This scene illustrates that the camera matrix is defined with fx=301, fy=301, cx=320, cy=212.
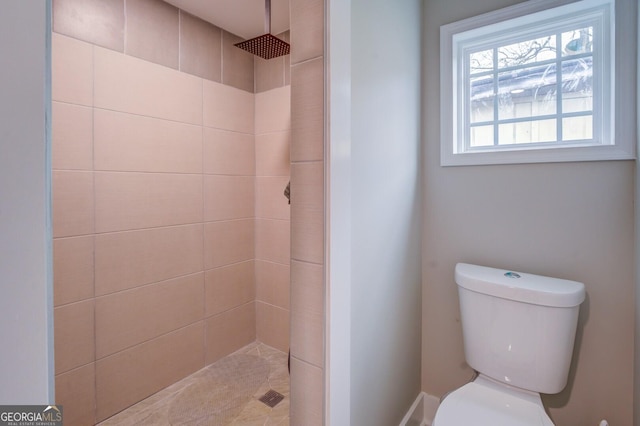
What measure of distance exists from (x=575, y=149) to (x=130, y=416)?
255 centimetres

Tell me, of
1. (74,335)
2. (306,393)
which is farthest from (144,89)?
(306,393)

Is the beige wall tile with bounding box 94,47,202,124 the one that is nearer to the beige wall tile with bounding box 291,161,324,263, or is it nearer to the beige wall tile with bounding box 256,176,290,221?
the beige wall tile with bounding box 256,176,290,221

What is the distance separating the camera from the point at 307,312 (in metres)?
0.96

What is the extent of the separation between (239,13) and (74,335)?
2010 mm

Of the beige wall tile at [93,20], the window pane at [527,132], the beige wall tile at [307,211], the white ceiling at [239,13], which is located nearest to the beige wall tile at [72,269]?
the beige wall tile at [93,20]

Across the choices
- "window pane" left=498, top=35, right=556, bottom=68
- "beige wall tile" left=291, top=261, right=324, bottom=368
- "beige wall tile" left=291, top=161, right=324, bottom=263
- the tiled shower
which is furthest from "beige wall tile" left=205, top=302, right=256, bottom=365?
"window pane" left=498, top=35, right=556, bottom=68

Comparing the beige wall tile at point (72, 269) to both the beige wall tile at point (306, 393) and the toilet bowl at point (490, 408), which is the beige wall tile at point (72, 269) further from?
the toilet bowl at point (490, 408)

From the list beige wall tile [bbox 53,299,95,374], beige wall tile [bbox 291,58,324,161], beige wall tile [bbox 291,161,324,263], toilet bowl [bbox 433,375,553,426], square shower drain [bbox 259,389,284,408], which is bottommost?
square shower drain [bbox 259,389,284,408]

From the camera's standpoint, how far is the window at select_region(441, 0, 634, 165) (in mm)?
1307

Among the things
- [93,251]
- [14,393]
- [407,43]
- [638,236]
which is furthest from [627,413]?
[93,251]

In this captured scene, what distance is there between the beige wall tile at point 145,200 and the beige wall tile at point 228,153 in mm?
164

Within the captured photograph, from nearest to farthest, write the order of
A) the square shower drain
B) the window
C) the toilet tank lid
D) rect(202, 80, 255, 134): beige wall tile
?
the toilet tank lid
the window
the square shower drain
rect(202, 80, 255, 134): beige wall tile

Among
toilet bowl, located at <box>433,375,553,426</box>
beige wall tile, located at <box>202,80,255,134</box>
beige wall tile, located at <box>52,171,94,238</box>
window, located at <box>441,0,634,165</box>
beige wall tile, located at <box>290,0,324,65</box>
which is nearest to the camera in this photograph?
beige wall tile, located at <box>290,0,324,65</box>

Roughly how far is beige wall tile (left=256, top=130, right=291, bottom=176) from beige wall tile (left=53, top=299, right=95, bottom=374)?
1.34 m
